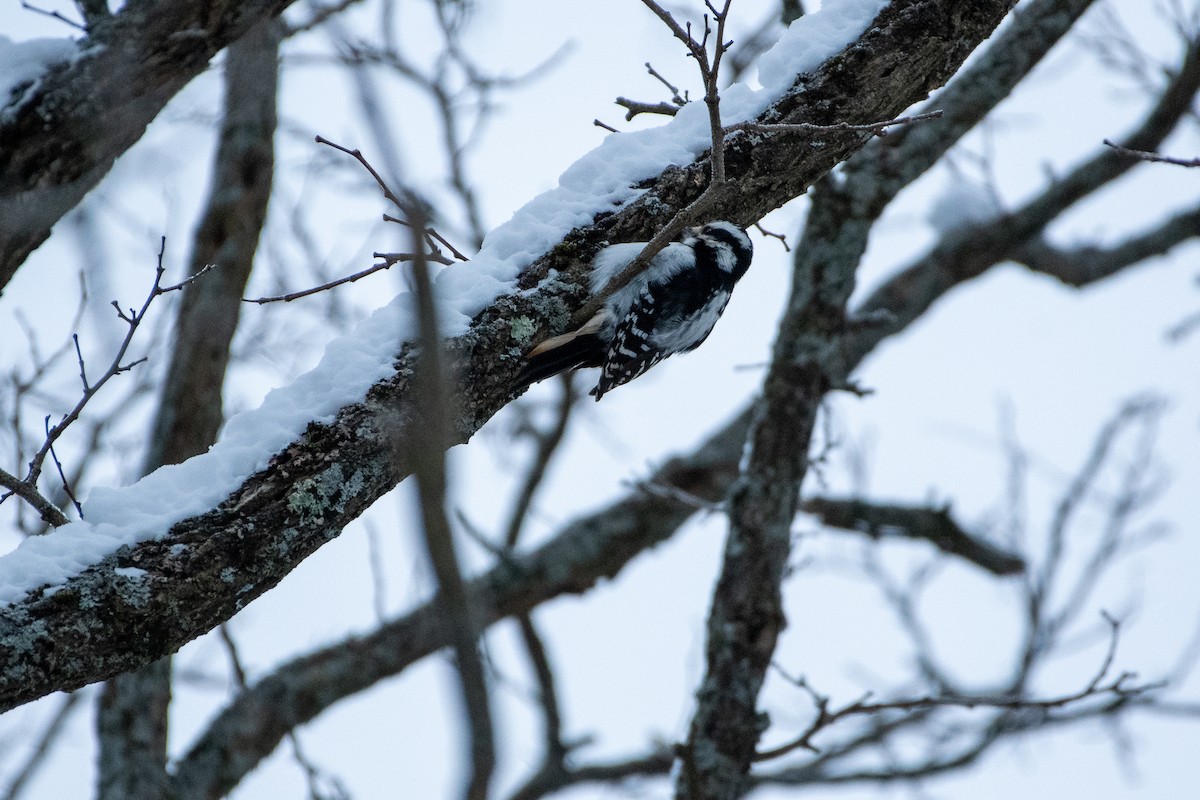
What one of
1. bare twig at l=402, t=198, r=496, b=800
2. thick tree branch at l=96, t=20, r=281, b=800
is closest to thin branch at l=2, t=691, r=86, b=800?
thick tree branch at l=96, t=20, r=281, b=800

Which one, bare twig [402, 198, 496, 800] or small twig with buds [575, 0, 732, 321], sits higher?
small twig with buds [575, 0, 732, 321]

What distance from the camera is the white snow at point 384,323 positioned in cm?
208

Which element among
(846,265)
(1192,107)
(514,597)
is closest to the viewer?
(846,265)

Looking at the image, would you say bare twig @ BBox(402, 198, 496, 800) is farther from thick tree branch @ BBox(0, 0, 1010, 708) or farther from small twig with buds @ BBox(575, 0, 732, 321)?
small twig with buds @ BBox(575, 0, 732, 321)

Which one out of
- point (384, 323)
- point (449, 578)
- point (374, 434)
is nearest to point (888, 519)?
point (384, 323)

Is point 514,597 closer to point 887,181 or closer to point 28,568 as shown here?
point 887,181

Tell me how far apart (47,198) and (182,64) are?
55 cm

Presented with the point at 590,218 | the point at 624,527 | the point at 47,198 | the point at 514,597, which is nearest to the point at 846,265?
the point at 590,218

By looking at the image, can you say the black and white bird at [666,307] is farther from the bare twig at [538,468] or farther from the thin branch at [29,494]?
the bare twig at [538,468]

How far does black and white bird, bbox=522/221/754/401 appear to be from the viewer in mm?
3295

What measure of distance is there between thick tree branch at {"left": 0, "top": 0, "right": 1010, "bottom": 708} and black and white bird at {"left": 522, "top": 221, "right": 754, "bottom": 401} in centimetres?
32

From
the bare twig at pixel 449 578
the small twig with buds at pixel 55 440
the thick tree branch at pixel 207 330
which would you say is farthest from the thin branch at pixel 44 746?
the bare twig at pixel 449 578

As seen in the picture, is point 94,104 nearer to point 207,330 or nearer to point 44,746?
point 207,330

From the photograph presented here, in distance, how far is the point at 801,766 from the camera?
546 centimetres
